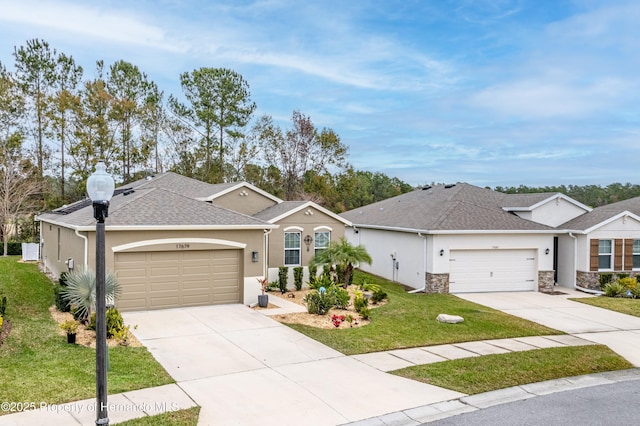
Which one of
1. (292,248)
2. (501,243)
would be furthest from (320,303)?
(501,243)

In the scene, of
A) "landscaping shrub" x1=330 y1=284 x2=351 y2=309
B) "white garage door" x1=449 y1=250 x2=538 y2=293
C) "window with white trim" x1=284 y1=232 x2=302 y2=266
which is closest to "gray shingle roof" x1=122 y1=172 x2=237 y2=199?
"window with white trim" x1=284 y1=232 x2=302 y2=266

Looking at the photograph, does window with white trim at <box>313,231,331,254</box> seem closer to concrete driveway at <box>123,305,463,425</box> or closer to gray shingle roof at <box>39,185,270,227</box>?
gray shingle roof at <box>39,185,270,227</box>

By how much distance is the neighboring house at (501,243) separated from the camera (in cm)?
1838

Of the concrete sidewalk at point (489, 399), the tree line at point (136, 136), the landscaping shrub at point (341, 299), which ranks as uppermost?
the tree line at point (136, 136)

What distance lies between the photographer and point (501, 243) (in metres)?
18.8

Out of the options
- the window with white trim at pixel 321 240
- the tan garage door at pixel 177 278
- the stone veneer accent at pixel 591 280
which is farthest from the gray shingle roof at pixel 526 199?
the tan garage door at pixel 177 278

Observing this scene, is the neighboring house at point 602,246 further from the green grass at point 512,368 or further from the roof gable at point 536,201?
the green grass at point 512,368

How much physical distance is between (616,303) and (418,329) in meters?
9.37

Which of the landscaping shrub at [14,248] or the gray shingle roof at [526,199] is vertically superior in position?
the gray shingle roof at [526,199]

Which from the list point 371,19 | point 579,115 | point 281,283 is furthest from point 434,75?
point 281,283

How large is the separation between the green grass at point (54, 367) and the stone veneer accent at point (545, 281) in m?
15.9

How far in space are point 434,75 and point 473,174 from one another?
69.4 ft

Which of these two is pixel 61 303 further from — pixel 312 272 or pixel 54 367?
pixel 312 272

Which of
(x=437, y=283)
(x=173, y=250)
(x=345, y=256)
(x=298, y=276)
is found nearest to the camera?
(x=173, y=250)
